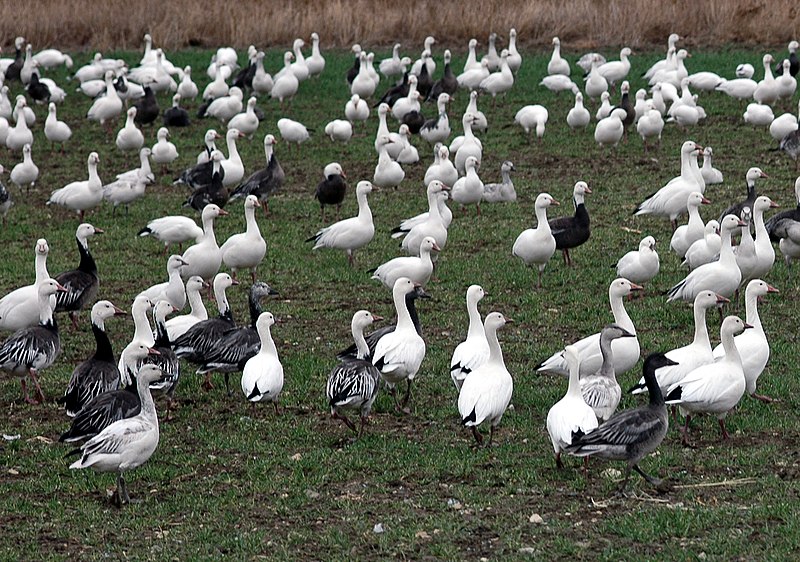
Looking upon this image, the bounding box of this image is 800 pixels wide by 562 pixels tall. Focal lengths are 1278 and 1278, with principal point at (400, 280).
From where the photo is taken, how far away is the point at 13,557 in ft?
21.5

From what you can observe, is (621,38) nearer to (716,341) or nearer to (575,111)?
(575,111)

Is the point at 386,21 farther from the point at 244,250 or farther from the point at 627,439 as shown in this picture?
the point at 627,439

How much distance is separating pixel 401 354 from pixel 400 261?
2.84m

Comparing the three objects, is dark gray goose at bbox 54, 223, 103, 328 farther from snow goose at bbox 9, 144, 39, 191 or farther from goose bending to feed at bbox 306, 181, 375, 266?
snow goose at bbox 9, 144, 39, 191

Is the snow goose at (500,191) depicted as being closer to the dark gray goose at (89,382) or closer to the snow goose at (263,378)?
the snow goose at (263,378)

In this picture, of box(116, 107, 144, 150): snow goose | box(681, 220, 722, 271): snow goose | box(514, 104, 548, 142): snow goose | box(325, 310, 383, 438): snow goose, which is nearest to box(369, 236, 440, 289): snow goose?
box(681, 220, 722, 271): snow goose

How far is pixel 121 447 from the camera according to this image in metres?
7.20

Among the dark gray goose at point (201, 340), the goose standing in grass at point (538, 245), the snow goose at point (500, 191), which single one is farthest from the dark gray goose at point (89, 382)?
the snow goose at point (500, 191)

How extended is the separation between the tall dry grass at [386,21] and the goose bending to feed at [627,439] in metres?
21.7

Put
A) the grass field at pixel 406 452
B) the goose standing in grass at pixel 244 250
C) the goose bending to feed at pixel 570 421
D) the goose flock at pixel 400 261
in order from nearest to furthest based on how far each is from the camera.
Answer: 1. the grass field at pixel 406 452
2. the goose bending to feed at pixel 570 421
3. the goose flock at pixel 400 261
4. the goose standing in grass at pixel 244 250

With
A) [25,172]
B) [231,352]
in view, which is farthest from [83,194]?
[231,352]

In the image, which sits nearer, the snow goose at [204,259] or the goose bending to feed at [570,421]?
the goose bending to feed at [570,421]

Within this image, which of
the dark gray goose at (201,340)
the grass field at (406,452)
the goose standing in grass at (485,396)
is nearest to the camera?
the grass field at (406,452)

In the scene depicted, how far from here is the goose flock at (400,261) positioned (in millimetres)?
8070
